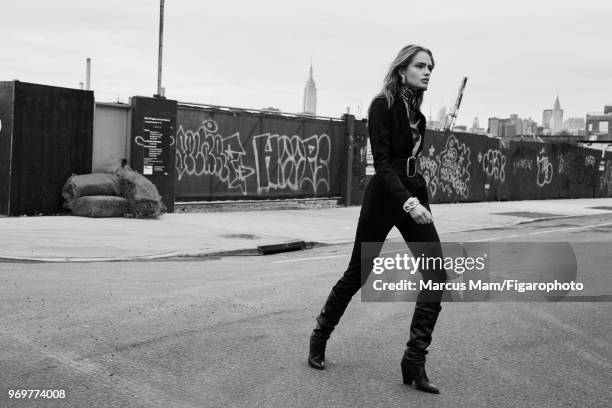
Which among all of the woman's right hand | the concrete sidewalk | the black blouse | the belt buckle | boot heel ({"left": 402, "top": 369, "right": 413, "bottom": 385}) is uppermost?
the black blouse

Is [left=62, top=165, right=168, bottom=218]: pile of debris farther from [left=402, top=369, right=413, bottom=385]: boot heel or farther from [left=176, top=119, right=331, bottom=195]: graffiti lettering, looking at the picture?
[left=402, top=369, right=413, bottom=385]: boot heel

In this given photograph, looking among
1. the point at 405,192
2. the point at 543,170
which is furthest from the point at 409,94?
the point at 543,170

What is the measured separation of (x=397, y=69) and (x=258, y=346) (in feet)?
6.81

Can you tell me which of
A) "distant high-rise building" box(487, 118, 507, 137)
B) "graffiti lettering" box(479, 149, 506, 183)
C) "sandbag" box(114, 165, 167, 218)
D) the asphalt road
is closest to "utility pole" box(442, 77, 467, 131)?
"graffiti lettering" box(479, 149, 506, 183)

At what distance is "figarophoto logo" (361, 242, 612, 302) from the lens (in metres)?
4.40

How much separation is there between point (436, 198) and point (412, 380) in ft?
67.9

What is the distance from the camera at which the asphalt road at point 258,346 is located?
13.6 ft

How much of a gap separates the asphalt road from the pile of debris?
5805mm

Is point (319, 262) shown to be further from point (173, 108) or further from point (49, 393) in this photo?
point (173, 108)

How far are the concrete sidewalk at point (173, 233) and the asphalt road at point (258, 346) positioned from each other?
1.87 m

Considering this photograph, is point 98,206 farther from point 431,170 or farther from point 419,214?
point 431,170

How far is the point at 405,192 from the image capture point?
4.24 meters

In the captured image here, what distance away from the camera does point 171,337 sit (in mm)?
5191

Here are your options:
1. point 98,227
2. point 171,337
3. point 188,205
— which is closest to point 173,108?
point 188,205
